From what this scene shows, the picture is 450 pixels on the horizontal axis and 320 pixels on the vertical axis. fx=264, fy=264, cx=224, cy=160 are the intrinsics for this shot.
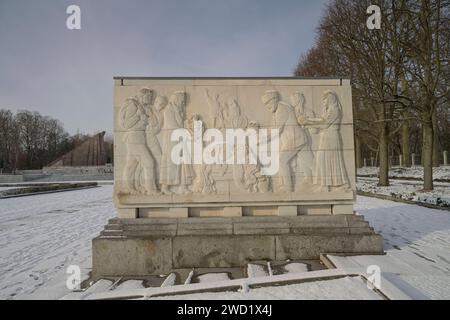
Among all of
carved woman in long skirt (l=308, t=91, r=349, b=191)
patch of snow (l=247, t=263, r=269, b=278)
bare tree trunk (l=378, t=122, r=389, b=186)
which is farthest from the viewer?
bare tree trunk (l=378, t=122, r=389, b=186)

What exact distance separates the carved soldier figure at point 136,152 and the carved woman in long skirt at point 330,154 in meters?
3.47

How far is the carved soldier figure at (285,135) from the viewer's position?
5570mm

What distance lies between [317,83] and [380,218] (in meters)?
5.64

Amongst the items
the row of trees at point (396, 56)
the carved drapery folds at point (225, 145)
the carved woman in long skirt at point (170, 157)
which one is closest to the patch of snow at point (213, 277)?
the carved drapery folds at point (225, 145)

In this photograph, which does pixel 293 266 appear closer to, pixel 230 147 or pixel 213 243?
pixel 213 243

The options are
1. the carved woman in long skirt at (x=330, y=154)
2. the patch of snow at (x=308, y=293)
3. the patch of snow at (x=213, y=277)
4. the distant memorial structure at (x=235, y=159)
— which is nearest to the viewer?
the patch of snow at (x=308, y=293)

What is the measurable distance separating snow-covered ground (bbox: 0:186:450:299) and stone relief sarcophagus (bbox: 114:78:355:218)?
1.45 m

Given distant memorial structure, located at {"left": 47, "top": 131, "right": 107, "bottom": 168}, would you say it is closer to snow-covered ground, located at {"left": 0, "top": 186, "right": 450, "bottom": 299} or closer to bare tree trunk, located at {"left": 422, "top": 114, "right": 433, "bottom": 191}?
snow-covered ground, located at {"left": 0, "top": 186, "right": 450, "bottom": 299}

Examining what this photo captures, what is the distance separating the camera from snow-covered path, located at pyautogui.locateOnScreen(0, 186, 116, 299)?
466 cm

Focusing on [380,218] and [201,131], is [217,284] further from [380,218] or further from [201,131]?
[380,218]

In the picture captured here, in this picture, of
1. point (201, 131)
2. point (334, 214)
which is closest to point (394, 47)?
point (334, 214)

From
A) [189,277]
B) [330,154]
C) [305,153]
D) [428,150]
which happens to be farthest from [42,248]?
[428,150]

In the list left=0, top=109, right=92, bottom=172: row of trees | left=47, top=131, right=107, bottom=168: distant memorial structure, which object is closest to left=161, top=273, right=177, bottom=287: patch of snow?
left=47, top=131, right=107, bottom=168: distant memorial structure

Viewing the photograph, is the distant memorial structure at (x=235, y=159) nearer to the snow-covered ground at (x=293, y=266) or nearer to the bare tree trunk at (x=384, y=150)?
the snow-covered ground at (x=293, y=266)
